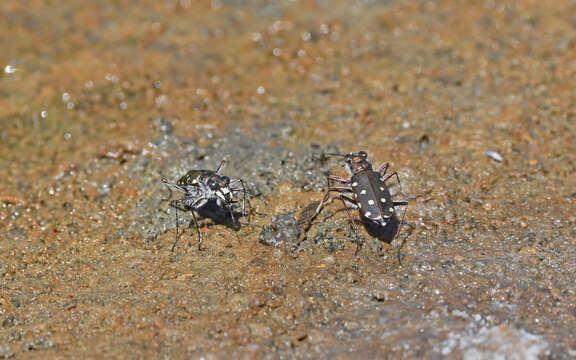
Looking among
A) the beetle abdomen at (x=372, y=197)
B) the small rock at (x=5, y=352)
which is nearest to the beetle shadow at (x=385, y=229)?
the beetle abdomen at (x=372, y=197)

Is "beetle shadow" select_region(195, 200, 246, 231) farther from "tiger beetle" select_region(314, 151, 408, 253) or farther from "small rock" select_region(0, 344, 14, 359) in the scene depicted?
"small rock" select_region(0, 344, 14, 359)

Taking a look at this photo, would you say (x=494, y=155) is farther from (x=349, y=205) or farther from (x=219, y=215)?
(x=219, y=215)

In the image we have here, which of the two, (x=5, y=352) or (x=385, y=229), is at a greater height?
(x=385, y=229)

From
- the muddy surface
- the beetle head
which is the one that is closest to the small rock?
the muddy surface

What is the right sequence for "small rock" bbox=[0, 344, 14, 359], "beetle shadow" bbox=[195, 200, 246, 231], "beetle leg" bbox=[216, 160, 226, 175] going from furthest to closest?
1. "beetle leg" bbox=[216, 160, 226, 175]
2. "beetle shadow" bbox=[195, 200, 246, 231]
3. "small rock" bbox=[0, 344, 14, 359]

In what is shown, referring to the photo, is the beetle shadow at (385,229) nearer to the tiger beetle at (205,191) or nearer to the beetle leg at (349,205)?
the beetle leg at (349,205)

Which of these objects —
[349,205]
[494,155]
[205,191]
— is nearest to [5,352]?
[205,191]
